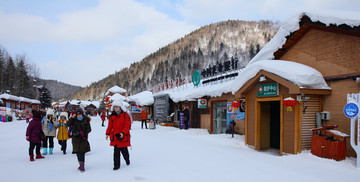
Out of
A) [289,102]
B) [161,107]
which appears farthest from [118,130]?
[161,107]

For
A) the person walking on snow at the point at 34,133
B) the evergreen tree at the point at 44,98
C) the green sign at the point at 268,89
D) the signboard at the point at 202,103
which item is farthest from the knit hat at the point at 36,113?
the evergreen tree at the point at 44,98

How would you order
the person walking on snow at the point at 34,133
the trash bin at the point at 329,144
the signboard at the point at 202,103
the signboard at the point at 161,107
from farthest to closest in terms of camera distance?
the signboard at the point at 161,107, the signboard at the point at 202,103, the person walking on snow at the point at 34,133, the trash bin at the point at 329,144

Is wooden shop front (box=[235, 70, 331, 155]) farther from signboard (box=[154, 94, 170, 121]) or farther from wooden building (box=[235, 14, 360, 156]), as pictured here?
signboard (box=[154, 94, 170, 121])

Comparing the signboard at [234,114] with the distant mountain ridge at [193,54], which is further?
the distant mountain ridge at [193,54]

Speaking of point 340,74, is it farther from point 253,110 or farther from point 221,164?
point 221,164

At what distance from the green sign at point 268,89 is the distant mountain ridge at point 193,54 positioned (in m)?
69.8

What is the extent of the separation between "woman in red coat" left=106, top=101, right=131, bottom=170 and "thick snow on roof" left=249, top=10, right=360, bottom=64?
6.82 m

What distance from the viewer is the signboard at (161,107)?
2269 cm

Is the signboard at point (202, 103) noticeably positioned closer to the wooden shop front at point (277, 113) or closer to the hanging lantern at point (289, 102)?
the wooden shop front at point (277, 113)

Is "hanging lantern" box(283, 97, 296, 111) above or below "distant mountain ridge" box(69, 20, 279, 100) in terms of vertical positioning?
below

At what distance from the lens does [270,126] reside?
440 inches

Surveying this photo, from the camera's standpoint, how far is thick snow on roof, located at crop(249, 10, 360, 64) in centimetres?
729

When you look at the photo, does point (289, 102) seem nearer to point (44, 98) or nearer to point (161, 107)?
point (161, 107)

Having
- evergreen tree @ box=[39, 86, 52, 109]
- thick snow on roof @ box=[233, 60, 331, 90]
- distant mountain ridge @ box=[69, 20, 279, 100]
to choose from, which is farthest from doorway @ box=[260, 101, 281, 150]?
distant mountain ridge @ box=[69, 20, 279, 100]
